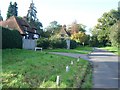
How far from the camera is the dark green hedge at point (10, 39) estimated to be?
3152 centimetres

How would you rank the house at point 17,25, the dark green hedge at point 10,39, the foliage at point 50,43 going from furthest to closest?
the house at point 17,25 < the foliage at point 50,43 < the dark green hedge at point 10,39

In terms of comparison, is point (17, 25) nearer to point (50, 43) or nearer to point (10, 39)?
point (50, 43)

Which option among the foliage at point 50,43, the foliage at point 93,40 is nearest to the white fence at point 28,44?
the foliage at point 50,43

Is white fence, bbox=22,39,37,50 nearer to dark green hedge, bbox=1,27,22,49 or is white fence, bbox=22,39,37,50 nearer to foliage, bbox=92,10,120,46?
dark green hedge, bbox=1,27,22,49

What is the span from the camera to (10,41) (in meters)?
33.7

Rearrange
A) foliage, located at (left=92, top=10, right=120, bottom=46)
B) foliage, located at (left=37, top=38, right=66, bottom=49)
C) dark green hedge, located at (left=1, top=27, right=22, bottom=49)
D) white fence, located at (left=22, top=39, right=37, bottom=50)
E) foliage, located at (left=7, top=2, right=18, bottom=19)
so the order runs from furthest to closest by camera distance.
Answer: foliage, located at (left=92, top=10, right=120, bottom=46), foliage, located at (left=7, top=2, right=18, bottom=19), foliage, located at (left=37, top=38, right=66, bottom=49), white fence, located at (left=22, top=39, right=37, bottom=50), dark green hedge, located at (left=1, top=27, right=22, bottom=49)

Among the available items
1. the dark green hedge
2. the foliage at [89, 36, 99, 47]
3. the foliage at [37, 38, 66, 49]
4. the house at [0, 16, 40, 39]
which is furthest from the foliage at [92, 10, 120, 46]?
the dark green hedge

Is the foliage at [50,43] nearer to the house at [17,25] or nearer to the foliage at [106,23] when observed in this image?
the house at [17,25]

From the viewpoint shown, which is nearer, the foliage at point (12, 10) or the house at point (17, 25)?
the house at point (17, 25)

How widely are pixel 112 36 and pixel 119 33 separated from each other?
1.68m

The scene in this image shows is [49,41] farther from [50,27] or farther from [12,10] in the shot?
[50,27]

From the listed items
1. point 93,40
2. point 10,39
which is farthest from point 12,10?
point 10,39

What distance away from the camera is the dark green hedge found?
103 feet

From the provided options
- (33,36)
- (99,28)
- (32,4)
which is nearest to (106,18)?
(99,28)
